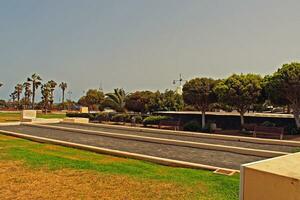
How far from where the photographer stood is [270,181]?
4.35m

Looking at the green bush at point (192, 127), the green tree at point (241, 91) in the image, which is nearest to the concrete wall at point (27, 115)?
the green bush at point (192, 127)

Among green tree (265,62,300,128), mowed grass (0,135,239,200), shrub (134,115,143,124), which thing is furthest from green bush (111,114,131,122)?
mowed grass (0,135,239,200)

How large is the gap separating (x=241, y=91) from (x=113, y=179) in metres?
18.0

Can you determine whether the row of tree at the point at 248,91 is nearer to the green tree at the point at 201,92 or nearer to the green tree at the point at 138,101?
the green tree at the point at 201,92

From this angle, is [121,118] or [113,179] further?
[121,118]

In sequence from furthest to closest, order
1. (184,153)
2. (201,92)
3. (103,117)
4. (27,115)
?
(103,117)
(27,115)
(201,92)
(184,153)

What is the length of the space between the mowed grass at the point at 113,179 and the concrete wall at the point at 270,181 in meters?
2.10

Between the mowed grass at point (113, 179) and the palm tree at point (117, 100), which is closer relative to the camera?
the mowed grass at point (113, 179)

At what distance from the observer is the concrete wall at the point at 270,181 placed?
4.14 metres

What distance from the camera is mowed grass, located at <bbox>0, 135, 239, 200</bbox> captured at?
6.90 metres

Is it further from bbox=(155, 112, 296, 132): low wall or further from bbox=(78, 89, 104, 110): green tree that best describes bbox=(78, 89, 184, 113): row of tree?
bbox=(78, 89, 104, 110): green tree

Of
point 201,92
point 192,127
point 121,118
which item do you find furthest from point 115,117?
point 192,127

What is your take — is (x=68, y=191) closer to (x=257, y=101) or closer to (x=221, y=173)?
(x=221, y=173)

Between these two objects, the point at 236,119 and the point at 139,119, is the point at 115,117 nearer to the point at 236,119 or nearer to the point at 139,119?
the point at 139,119
